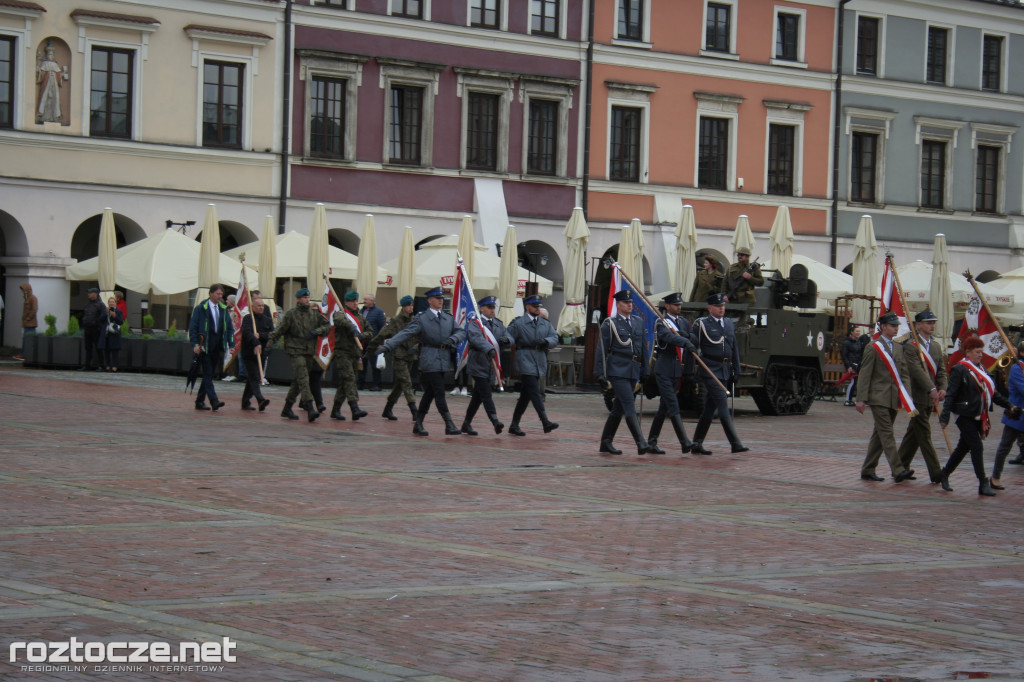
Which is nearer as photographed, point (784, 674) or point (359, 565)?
point (784, 674)

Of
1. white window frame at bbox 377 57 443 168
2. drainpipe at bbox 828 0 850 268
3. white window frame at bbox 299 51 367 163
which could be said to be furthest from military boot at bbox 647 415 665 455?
drainpipe at bbox 828 0 850 268

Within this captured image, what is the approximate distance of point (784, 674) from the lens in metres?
6.25

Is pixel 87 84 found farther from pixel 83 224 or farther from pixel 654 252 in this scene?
pixel 654 252

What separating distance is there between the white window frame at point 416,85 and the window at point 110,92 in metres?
6.23

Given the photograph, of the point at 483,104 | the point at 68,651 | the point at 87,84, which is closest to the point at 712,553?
the point at 68,651

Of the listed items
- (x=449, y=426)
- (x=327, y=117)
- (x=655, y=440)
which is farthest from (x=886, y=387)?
(x=327, y=117)

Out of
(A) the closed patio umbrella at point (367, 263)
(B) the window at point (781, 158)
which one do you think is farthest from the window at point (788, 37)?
(A) the closed patio umbrella at point (367, 263)

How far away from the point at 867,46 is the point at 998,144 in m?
5.74

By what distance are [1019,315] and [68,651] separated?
33.7m

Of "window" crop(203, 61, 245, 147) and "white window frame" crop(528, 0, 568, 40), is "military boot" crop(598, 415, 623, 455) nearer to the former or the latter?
"window" crop(203, 61, 245, 147)

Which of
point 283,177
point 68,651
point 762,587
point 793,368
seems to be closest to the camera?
point 68,651

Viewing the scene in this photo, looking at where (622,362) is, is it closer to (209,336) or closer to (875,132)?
(209,336)

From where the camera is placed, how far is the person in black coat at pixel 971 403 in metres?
13.7

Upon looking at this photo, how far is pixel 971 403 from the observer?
1369cm
